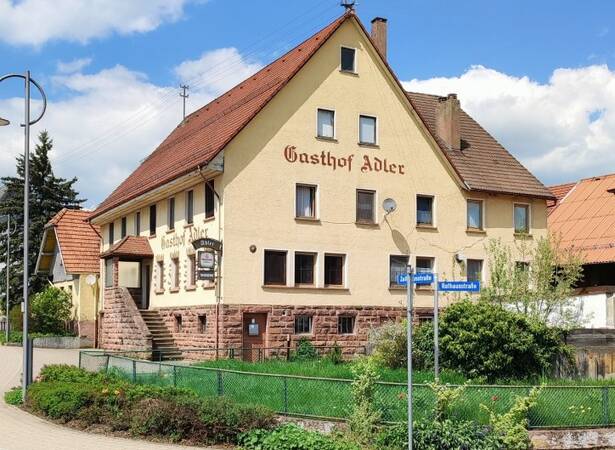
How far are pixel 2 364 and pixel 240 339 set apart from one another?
8543 millimetres

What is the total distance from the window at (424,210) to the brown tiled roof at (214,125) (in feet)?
24.7

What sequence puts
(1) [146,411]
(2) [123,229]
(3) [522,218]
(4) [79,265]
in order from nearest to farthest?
(1) [146,411] → (3) [522,218] → (2) [123,229] → (4) [79,265]

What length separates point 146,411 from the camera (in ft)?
53.7

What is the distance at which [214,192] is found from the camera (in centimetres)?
3155

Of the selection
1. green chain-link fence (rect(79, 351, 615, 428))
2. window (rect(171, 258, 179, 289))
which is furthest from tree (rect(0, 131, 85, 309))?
green chain-link fence (rect(79, 351, 615, 428))

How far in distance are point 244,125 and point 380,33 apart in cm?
994

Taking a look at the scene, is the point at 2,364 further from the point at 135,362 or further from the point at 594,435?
A: the point at 594,435

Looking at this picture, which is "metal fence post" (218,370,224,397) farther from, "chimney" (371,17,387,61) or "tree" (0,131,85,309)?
"tree" (0,131,85,309)

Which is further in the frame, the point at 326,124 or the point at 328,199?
the point at 326,124

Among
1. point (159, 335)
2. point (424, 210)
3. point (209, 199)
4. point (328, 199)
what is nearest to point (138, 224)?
point (159, 335)

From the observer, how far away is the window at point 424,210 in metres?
35.6

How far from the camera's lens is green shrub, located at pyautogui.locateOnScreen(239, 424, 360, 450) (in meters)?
14.0

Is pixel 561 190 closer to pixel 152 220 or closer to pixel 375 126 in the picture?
pixel 375 126

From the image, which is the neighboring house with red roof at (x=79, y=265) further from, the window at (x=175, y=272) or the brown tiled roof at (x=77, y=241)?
the window at (x=175, y=272)
